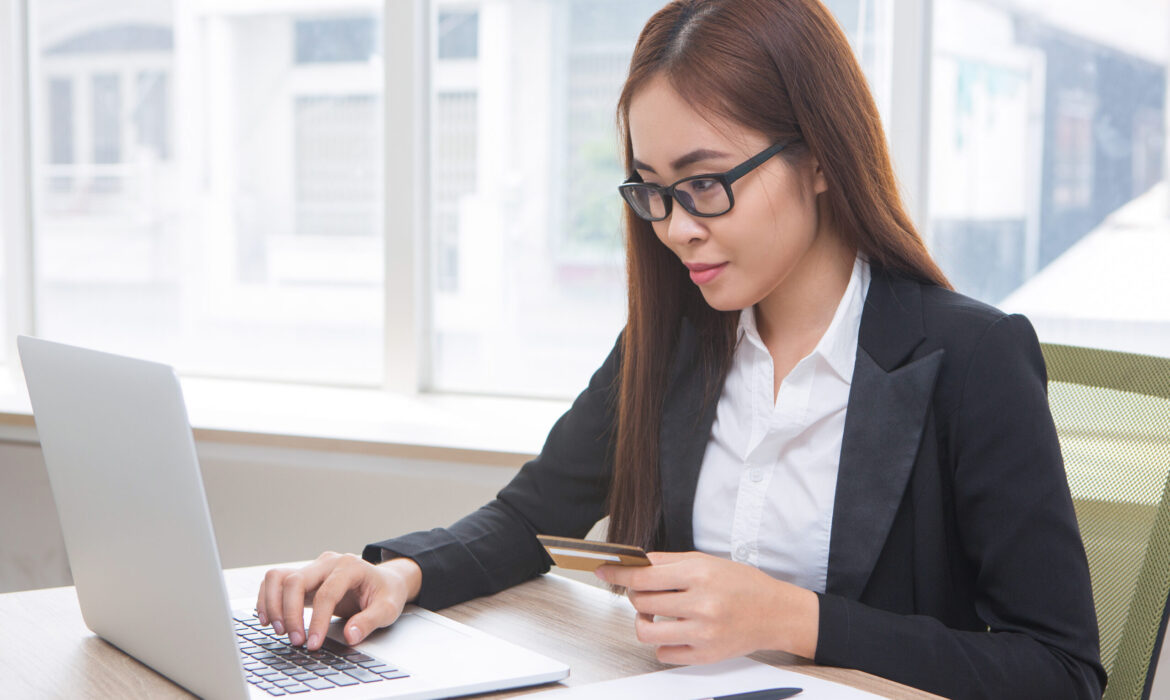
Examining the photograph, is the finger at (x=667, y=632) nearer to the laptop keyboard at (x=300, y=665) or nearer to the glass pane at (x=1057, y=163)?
the laptop keyboard at (x=300, y=665)

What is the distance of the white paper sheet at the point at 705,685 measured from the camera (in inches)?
35.5

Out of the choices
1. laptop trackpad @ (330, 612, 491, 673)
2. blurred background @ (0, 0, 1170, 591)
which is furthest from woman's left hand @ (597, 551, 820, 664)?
blurred background @ (0, 0, 1170, 591)

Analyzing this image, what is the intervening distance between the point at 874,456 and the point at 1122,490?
0.29m

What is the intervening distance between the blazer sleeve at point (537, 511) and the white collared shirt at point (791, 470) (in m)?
0.16

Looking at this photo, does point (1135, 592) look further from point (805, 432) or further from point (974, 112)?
point (974, 112)

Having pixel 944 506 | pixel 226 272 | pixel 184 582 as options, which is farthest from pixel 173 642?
pixel 226 272

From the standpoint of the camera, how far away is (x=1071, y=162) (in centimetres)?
226

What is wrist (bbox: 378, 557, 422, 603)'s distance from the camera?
3.73 ft

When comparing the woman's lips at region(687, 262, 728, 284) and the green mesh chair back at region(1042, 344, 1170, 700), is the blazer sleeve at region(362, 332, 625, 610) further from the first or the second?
the green mesh chair back at region(1042, 344, 1170, 700)

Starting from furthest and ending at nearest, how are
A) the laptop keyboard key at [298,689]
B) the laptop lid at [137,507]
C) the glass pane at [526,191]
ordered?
the glass pane at [526,191] < the laptop keyboard key at [298,689] < the laptop lid at [137,507]

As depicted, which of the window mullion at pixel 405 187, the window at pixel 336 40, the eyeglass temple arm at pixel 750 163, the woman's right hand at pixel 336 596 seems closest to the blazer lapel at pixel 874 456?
the eyeglass temple arm at pixel 750 163

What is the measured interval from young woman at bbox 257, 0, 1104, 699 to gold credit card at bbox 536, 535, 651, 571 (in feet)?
0.09

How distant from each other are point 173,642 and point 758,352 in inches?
28.6

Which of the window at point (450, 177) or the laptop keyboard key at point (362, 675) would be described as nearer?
the laptop keyboard key at point (362, 675)
